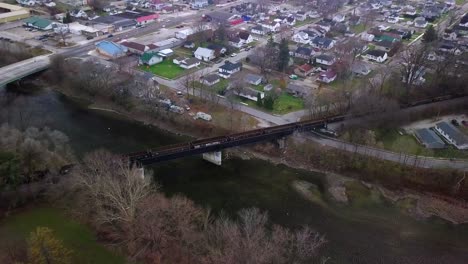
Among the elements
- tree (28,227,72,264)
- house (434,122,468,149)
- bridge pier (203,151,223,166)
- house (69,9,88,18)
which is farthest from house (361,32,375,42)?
tree (28,227,72,264)

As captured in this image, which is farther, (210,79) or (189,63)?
(189,63)

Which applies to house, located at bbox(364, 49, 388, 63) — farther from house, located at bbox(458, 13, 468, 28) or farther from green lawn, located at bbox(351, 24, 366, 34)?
house, located at bbox(458, 13, 468, 28)

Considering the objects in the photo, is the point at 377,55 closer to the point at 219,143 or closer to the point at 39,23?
the point at 219,143

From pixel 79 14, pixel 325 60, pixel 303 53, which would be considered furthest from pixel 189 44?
pixel 79 14

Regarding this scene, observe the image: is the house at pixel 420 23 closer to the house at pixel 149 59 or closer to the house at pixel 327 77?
the house at pixel 327 77

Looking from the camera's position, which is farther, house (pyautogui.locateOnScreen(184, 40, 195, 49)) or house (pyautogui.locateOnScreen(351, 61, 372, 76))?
house (pyautogui.locateOnScreen(184, 40, 195, 49))

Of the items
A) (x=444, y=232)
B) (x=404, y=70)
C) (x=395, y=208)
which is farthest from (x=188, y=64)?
(x=444, y=232)
